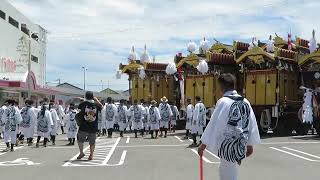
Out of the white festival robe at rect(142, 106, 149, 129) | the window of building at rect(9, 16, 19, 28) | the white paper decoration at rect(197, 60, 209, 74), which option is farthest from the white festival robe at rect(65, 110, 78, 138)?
the window of building at rect(9, 16, 19, 28)

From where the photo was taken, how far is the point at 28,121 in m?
18.5

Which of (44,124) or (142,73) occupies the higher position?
(142,73)

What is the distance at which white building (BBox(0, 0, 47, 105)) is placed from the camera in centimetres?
3928

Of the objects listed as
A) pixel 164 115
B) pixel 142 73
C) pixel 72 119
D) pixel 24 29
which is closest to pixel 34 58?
pixel 24 29

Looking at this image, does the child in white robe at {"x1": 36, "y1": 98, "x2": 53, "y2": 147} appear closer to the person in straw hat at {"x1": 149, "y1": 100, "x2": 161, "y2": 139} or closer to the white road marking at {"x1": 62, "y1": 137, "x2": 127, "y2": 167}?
the white road marking at {"x1": 62, "y1": 137, "x2": 127, "y2": 167}

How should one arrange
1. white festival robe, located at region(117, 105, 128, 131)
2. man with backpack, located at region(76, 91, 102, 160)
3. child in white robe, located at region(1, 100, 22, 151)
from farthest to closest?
white festival robe, located at region(117, 105, 128, 131)
child in white robe, located at region(1, 100, 22, 151)
man with backpack, located at region(76, 91, 102, 160)

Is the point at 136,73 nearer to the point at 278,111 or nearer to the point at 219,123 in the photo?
the point at 278,111

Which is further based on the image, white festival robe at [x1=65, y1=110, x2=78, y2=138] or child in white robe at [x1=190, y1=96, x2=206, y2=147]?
white festival robe at [x1=65, y1=110, x2=78, y2=138]

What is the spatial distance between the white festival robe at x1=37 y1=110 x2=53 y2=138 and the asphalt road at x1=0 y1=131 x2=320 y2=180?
122 cm

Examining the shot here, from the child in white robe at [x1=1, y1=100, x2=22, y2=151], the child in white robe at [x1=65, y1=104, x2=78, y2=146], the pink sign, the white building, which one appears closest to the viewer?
the child in white robe at [x1=1, y1=100, x2=22, y2=151]

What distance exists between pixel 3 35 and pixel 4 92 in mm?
7149

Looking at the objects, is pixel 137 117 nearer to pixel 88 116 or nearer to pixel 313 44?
pixel 313 44

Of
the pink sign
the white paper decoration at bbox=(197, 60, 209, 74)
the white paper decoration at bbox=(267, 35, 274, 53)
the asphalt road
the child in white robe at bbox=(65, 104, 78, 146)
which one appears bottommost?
the asphalt road

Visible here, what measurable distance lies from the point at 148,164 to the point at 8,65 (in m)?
35.0
